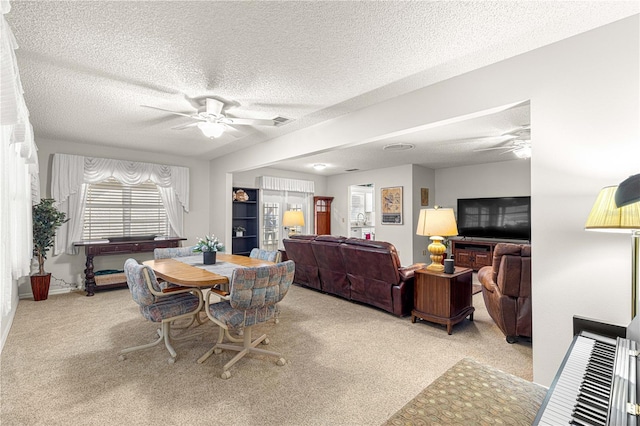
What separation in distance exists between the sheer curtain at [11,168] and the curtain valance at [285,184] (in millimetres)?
3994

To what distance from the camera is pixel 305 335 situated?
3.07 meters

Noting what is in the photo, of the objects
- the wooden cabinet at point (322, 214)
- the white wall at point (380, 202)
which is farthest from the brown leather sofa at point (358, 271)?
the wooden cabinet at point (322, 214)

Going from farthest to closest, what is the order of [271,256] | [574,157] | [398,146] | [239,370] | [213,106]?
[398,146]
[271,256]
[213,106]
[239,370]
[574,157]

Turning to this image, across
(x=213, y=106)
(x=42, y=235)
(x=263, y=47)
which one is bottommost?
(x=42, y=235)

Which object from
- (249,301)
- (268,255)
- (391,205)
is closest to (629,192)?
(249,301)

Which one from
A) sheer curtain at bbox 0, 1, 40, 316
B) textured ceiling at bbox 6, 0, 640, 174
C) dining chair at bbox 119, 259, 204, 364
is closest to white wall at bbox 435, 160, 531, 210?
textured ceiling at bbox 6, 0, 640, 174

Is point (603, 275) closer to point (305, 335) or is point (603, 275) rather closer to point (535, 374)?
point (535, 374)

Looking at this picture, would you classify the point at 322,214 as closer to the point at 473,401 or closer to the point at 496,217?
the point at 496,217

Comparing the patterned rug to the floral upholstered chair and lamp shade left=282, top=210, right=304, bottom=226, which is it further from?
lamp shade left=282, top=210, right=304, bottom=226

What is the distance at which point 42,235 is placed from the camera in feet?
14.0

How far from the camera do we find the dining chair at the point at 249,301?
7.32 feet

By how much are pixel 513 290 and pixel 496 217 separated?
4115 mm

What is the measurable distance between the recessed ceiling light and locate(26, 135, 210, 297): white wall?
3.91 meters

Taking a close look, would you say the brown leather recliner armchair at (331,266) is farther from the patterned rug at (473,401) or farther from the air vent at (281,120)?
the patterned rug at (473,401)
